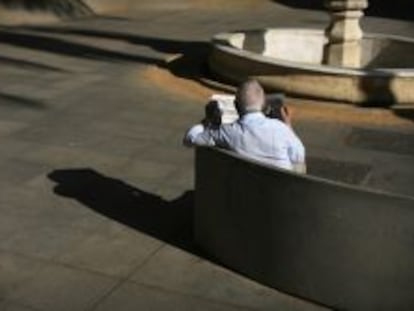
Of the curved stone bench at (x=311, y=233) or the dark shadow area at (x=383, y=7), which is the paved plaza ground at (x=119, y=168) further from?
the dark shadow area at (x=383, y=7)

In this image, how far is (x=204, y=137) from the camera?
21.1 ft

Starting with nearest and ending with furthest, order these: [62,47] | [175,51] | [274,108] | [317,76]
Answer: [274,108], [317,76], [62,47], [175,51]

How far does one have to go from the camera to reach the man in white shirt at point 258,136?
20.3 feet

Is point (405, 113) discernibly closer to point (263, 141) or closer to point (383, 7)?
point (263, 141)

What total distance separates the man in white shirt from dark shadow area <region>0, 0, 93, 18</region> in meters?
14.3

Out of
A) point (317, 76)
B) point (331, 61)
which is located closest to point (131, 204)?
point (317, 76)

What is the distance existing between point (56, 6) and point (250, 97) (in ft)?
49.0

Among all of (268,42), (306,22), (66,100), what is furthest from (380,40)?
(306,22)

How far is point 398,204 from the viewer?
526cm

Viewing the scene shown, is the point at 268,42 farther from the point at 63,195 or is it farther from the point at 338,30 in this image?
the point at 63,195

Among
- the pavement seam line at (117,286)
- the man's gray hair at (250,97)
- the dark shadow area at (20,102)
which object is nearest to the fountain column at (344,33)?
the dark shadow area at (20,102)

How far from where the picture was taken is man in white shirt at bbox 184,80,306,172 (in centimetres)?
620

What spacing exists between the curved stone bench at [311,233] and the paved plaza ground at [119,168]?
193 mm

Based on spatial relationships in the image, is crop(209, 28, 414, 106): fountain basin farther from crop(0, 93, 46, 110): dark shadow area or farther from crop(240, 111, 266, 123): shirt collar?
crop(240, 111, 266, 123): shirt collar
